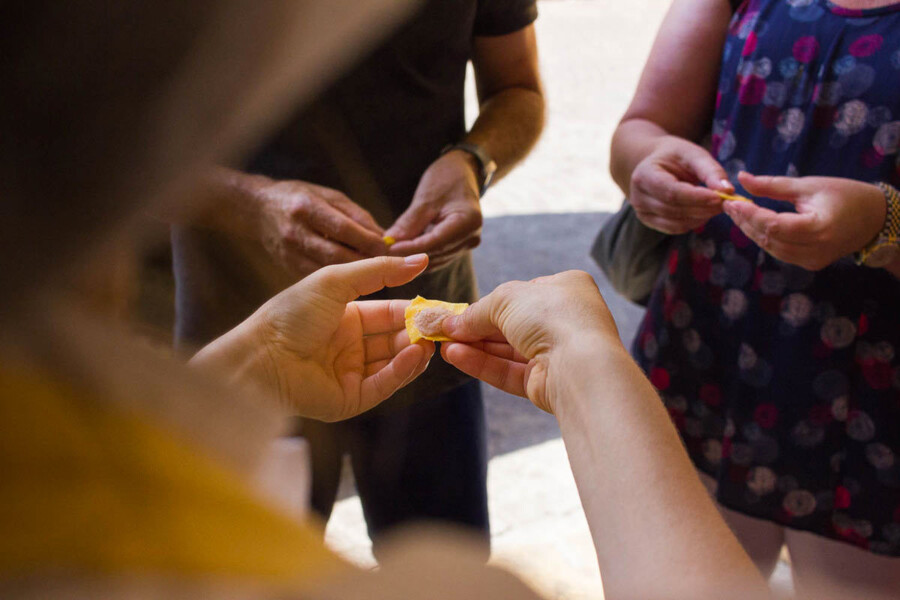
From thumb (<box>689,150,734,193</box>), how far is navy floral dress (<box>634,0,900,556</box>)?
0.16 ft

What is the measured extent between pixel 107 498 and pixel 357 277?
394mm

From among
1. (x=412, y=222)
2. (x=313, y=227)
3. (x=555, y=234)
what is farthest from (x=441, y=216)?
(x=555, y=234)

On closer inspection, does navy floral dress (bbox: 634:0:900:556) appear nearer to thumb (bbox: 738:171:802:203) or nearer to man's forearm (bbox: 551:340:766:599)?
thumb (bbox: 738:171:802:203)

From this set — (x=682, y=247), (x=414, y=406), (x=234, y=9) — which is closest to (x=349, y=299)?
(x=414, y=406)

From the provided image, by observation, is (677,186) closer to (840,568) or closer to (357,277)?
(357,277)

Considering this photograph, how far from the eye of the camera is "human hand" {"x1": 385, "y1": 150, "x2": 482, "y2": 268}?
77 cm

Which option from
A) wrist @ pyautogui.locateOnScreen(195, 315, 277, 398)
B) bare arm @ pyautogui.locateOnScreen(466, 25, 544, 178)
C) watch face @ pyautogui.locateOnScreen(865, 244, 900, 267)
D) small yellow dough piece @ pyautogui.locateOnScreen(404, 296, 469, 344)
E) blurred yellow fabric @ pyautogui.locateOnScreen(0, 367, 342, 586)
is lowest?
watch face @ pyautogui.locateOnScreen(865, 244, 900, 267)

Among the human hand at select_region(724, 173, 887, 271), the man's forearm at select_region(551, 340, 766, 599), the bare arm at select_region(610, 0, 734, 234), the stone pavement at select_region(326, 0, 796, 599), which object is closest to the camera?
the man's forearm at select_region(551, 340, 766, 599)

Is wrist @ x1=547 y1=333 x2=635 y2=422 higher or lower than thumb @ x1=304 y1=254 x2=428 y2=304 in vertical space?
lower

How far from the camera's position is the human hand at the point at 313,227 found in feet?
2.39

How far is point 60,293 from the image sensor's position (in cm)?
20

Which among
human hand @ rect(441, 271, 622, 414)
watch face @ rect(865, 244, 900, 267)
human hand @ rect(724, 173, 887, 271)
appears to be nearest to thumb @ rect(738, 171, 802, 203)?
human hand @ rect(724, 173, 887, 271)

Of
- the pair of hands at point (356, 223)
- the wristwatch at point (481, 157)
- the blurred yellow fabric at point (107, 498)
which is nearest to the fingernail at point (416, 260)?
the pair of hands at point (356, 223)

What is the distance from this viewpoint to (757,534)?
92 cm
